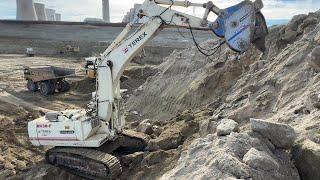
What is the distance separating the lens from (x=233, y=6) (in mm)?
11133

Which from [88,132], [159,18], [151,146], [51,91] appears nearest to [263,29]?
[159,18]

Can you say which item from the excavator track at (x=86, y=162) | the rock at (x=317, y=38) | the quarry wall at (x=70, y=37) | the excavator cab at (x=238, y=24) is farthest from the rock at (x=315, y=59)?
the quarry wall at (x=70, y=37)

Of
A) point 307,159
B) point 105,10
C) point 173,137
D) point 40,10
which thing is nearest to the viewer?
point 307,159

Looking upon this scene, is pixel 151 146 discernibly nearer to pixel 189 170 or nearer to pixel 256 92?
pixel 256 92

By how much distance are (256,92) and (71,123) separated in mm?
4480

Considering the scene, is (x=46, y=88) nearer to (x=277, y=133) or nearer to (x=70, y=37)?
(x=277, y=133)

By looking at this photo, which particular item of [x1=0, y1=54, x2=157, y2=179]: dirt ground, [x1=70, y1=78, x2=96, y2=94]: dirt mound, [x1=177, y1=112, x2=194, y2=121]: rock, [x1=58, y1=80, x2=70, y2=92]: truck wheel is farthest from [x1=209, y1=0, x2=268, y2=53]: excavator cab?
[x1=58, y1=80, x2=70, y2=92]: truck wheel

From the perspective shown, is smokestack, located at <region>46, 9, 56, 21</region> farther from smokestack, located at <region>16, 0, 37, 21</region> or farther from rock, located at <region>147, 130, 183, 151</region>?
rock, located at <region>147, 130, 183, 151</region>

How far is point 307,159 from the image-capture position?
700cm

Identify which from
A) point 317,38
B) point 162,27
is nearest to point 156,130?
point 162,27

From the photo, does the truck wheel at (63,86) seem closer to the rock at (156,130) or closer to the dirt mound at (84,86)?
the dirt mound at (84,86)

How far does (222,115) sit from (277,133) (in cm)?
434

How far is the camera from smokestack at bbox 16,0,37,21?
253 feet

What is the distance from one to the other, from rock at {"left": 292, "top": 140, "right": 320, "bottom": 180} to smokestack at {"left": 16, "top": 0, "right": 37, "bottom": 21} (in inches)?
2913
